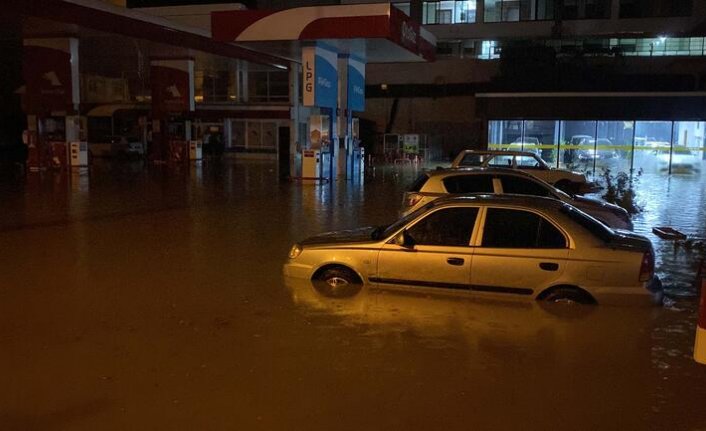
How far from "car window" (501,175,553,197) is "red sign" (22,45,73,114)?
75.2ft

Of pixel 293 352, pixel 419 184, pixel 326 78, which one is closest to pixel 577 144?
pixel 326 78

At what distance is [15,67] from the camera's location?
148 feet

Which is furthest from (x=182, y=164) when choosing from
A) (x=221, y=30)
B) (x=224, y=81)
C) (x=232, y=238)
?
(x=232, y=238)

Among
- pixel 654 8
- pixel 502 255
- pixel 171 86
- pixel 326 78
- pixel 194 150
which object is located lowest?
pixel 502 255

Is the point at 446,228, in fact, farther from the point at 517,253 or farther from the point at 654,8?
the point at 654,8

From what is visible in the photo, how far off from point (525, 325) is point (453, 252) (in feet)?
3.94

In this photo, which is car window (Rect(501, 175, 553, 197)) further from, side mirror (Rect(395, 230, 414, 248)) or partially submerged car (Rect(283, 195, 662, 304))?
side mirror (Rect(395, 230, 414, 248))

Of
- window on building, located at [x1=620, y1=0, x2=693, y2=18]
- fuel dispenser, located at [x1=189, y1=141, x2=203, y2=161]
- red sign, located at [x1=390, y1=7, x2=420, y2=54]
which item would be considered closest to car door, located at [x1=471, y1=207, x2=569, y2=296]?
red sign, located at [x1=390, y1=7, x2=420, y2=54]

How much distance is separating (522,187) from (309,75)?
13.9 meters

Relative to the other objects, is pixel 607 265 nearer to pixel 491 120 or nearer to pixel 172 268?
pixel 172 268

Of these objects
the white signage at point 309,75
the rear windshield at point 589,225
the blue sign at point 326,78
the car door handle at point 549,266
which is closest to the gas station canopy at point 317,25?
the white signage at point 309,75

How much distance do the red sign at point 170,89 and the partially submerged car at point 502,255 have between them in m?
29.7

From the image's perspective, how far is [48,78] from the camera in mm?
29484

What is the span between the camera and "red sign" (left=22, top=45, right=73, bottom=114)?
29172 millimetres
